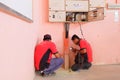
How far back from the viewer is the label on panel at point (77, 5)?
5.10m

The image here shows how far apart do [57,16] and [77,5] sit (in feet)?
1.97

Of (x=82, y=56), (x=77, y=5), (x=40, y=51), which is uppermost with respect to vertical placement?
Answer: (x=77, y=5)

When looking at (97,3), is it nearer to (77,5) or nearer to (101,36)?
(77,5)

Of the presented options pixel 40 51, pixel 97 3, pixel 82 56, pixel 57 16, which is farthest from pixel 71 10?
pixel 40 51

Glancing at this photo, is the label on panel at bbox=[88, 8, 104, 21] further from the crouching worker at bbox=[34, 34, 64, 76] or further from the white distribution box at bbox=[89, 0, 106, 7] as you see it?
the crouching worker at bbox=[34, 34, 64, 76]

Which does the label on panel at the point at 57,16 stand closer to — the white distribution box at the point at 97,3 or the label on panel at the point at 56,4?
the label on panel at the point at 56,4

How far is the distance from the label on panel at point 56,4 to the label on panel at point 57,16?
0.37 ft

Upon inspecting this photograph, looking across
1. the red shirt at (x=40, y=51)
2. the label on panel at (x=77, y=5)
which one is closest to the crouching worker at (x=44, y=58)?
the red shirt at (x=40, y=51)

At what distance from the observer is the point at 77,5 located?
5117 mm

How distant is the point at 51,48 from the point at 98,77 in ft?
3.70

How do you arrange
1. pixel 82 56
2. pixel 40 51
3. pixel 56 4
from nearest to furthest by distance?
pixel 40 51 < pixel 82 56 < pixel 56 4

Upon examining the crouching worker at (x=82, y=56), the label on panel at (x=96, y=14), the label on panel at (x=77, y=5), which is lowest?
the crouching worker at (x=82, y=56)

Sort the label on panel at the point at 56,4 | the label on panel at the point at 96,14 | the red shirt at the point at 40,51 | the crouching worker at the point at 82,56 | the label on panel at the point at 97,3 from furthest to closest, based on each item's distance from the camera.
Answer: the label on panel at the point at 97,3 < the label on panel at the point at 56,4 < the crouching worker at the point at 82,56 < the label on panel at the point at 96,14 < the red shirt at the point at 40,51

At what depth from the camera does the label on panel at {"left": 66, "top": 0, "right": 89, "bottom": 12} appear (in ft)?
16.7
